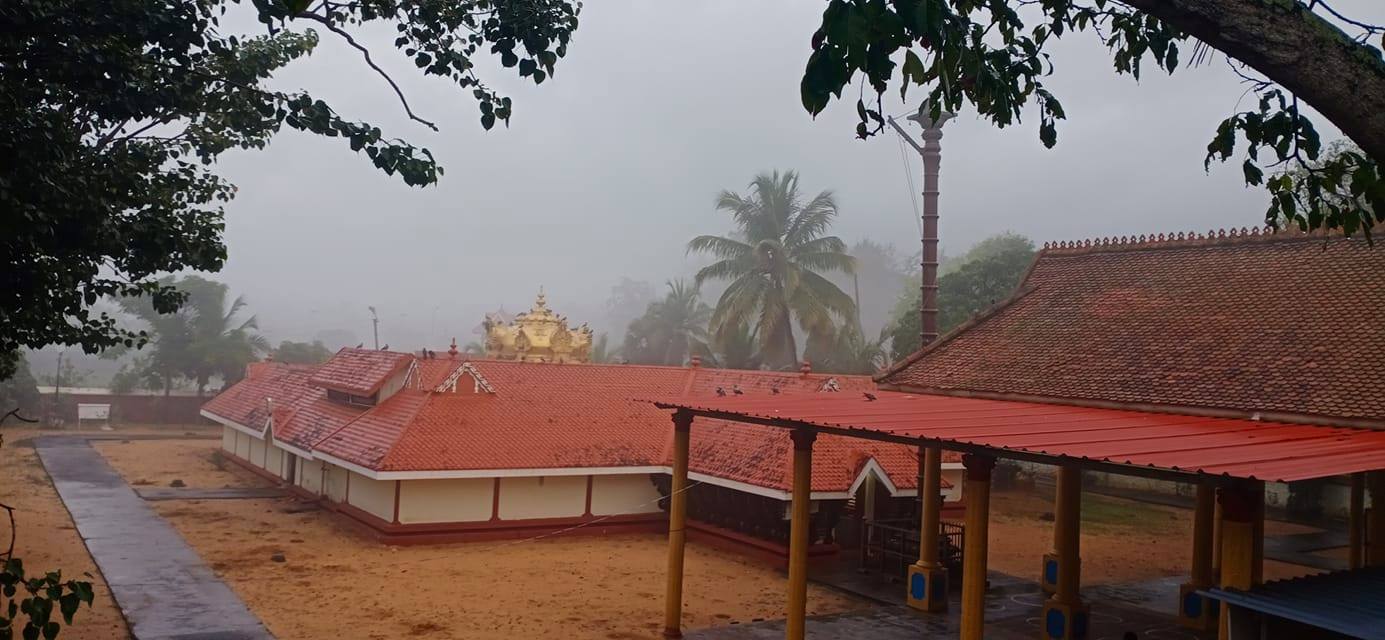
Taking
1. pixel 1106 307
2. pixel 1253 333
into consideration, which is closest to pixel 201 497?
pixel 1106 307

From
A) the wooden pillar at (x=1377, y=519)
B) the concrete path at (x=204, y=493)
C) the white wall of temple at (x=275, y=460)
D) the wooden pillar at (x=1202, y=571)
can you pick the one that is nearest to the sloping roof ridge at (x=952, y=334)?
the wooden pillar at (x=1202, y=571)

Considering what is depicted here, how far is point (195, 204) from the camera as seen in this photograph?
12.8 metres

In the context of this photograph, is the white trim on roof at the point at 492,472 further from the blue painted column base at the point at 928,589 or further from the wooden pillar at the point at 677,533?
the blue painted column base at the point at 928,589

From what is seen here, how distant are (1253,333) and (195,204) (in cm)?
1478

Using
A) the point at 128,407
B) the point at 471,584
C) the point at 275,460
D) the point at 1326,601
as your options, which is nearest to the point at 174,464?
the point at 275,460

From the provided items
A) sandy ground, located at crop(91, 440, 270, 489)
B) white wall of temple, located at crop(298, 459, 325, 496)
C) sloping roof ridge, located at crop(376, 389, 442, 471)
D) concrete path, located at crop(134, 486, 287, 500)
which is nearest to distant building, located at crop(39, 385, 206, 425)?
sandy ground, located at crop(91, 440, 270, 489)

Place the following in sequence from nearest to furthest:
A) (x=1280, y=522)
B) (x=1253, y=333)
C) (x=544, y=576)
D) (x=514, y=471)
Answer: (x=1253, y=333)
(x=544, y=576)
(x=514, y=471)
(x=1280, y=522)

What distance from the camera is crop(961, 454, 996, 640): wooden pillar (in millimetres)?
10766

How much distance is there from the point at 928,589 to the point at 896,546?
2752 millimetres

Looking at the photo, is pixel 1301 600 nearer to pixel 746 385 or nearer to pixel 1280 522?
pixel 746 385

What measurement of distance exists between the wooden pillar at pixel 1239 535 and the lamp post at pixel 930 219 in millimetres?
11639

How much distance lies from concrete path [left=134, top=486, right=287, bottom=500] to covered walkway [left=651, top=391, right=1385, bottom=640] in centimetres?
1751

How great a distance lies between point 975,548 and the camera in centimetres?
1098

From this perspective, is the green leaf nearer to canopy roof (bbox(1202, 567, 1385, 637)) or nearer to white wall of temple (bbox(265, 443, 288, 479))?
canopy roof (bbox(1202, 567, 1385, 637))
